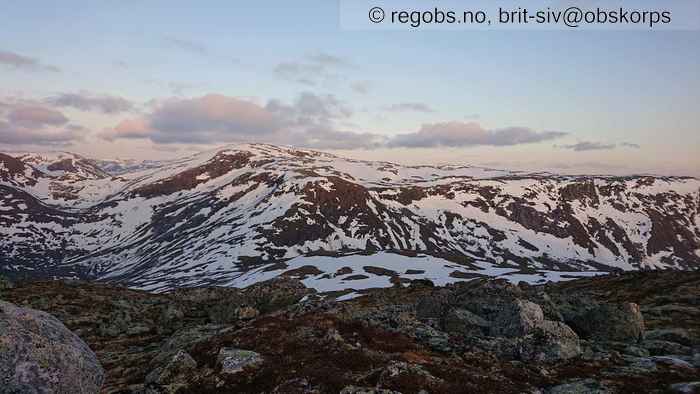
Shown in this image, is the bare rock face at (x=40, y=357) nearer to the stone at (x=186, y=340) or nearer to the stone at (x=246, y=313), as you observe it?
the stone at (x=186, y=340)

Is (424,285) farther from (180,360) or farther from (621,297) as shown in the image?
(180,360)

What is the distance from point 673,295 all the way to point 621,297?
30.0 ft

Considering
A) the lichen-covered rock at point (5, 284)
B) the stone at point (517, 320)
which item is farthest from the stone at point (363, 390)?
the lichen-covered rock at point (5, 284)

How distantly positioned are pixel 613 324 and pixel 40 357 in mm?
33458

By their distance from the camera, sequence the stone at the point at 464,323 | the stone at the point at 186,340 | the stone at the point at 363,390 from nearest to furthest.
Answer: the stone at the point at 363,390, the stone at the point at 186,340, the stone at the point at 464,323

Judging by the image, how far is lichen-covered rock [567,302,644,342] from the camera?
3216 cm

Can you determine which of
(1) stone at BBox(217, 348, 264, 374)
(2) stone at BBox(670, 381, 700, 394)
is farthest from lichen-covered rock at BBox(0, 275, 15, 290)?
(2) stone at BBox(670, 381, 700, 394)

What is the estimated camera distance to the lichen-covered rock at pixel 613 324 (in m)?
32.2

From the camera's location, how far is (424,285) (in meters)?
94.2

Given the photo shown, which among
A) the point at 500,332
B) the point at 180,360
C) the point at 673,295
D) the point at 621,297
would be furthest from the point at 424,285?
the point at 180,360

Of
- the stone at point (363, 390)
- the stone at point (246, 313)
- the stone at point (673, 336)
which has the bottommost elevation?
the stone at point (246, 313)

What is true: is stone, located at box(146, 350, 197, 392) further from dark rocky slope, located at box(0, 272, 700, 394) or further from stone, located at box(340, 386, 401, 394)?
stone, located at box(340, 386, 401, 394)

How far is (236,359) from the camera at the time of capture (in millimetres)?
22234

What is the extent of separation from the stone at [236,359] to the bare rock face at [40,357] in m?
5.40
